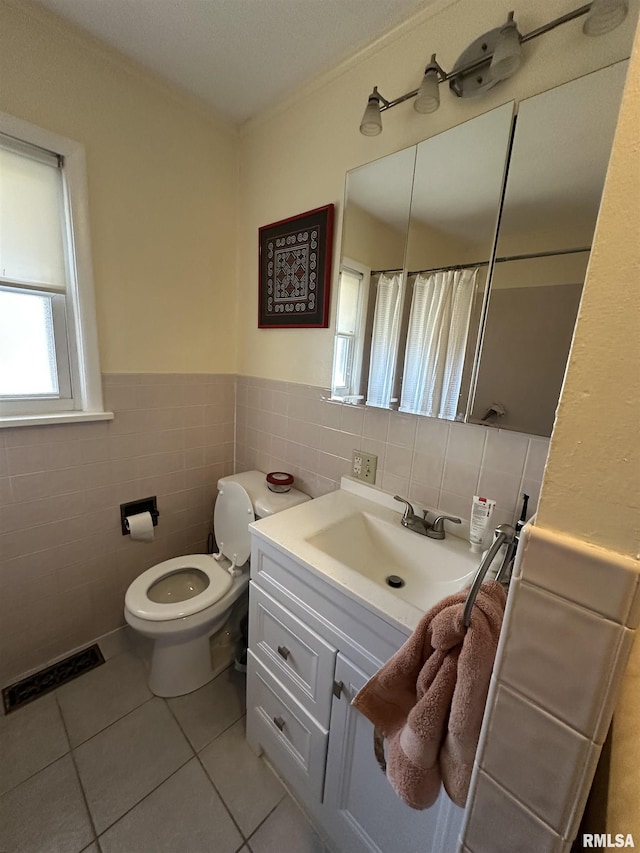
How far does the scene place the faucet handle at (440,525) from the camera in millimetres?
1119

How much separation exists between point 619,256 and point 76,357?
5.58ft

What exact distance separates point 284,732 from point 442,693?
885 millimetres

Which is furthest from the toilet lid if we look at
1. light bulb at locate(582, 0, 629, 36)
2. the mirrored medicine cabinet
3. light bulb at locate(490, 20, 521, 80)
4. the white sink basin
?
light bulb at locate(582, 0, 629, 36)

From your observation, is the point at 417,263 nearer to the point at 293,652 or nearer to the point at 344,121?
the point at 344,121

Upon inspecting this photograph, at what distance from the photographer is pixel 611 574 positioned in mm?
310

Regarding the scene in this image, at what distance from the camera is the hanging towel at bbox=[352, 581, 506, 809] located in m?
0.49

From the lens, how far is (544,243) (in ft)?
2.96

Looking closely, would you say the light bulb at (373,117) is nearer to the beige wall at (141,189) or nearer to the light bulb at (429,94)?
the light bulb at (429,94)

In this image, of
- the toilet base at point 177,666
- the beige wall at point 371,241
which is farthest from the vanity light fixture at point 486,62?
the toilet base at point 177,666

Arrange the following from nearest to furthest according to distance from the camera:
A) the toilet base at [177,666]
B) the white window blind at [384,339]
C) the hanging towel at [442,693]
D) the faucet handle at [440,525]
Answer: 1. the hanging towel at [442,693]
2. the faucet handle at [440,525]
3. the white window blind at [384,339]
4. the toilet base at [177,666]

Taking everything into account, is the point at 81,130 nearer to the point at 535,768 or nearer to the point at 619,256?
the point at 619,256

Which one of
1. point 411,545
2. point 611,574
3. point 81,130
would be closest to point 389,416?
point 411,545

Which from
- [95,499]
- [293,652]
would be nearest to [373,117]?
[293,652]

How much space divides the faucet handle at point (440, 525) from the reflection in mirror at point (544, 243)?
345 millimetres
